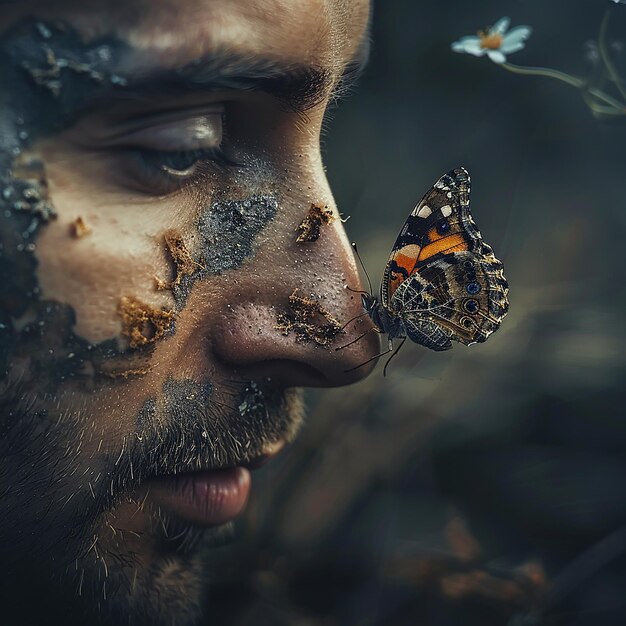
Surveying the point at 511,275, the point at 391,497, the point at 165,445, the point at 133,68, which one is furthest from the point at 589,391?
the point at 133,68

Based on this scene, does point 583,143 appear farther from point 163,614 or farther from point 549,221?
point 163,614

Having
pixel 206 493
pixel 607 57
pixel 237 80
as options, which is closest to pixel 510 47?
pixel 607 57

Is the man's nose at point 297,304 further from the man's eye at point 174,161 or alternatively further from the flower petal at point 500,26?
the flower petal at point 500,26

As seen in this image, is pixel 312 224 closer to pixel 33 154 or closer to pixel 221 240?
pixel 221 240

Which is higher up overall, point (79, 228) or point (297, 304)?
point (79, 228)

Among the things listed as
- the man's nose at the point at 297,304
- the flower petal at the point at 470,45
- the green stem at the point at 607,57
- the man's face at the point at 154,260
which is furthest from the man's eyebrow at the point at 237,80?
the green stem at the point at 607,57
